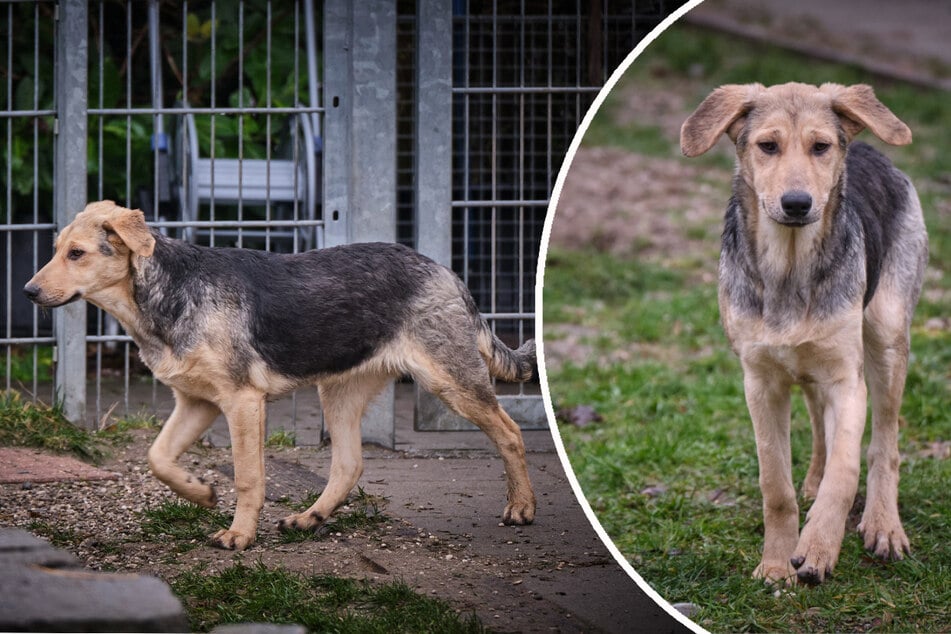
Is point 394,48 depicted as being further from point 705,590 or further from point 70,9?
point 705,590

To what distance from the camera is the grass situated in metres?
4.55

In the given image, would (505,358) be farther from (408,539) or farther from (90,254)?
(90,254)

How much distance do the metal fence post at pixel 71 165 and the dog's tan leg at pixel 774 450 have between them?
3.82 meters

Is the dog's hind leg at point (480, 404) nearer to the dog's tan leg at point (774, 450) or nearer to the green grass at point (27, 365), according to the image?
the dog's tan leg at point (774, 450)

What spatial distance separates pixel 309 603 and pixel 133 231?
5.09ft

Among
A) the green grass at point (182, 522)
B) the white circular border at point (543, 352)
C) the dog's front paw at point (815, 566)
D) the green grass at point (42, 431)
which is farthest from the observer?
the green grass at point (42, 431)

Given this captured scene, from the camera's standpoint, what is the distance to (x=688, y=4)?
4.21m

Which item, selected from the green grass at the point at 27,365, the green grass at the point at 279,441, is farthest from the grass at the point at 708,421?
the green grass at the point at 27,365

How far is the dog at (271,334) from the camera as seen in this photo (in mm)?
4879

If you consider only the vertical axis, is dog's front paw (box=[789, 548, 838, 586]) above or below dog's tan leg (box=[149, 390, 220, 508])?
below

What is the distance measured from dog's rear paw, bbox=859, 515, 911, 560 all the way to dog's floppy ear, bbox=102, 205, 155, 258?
9.58 ft

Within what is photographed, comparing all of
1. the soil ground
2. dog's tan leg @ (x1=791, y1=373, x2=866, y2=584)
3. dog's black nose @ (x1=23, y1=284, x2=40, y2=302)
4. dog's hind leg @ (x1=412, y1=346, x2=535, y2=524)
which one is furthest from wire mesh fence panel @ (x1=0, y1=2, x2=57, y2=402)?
dog's tan leg @ (x1=791, y1=373, x2=866, y2=584)

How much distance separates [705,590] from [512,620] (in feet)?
2.81

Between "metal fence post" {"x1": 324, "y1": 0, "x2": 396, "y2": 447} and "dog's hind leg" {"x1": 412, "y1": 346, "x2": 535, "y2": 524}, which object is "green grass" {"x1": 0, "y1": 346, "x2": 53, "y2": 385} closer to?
"metal fence post" {"x1": 324, "y1": 0, "x2": 396, "y2": 447}
